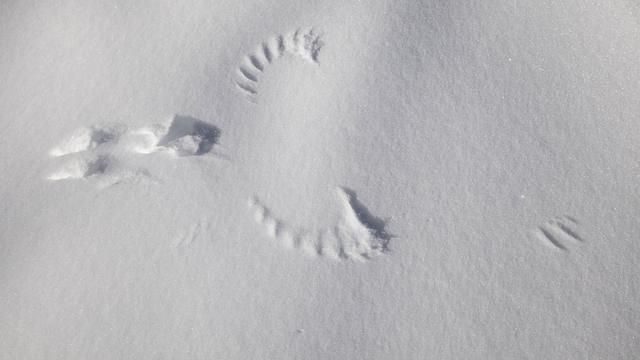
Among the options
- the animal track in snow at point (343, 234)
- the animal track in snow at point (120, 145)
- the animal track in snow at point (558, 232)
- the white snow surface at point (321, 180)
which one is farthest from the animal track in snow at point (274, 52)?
the animal track in snow at point (558, 232)

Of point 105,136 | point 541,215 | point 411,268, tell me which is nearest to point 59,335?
point 105,136

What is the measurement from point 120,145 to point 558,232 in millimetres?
835

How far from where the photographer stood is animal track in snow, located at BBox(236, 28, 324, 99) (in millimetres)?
921

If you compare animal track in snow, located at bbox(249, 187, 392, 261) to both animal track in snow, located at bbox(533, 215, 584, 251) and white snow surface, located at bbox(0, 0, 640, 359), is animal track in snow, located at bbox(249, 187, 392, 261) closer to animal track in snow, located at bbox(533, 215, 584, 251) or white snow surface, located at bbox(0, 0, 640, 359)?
→ white snow surface, located at bbox(0, 0, 640, 359)

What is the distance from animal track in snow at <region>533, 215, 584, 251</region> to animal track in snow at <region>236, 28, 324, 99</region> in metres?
0.54

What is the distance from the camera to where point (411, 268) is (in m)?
0.77

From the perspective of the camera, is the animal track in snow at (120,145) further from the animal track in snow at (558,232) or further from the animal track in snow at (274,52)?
the animal track in snow at (558,232)

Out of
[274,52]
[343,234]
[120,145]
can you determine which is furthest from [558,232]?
[120,145]

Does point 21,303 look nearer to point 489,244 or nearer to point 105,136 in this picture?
point 105,136

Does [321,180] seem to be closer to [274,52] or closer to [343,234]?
[343,234]

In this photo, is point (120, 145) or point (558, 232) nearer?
point (558, 232)

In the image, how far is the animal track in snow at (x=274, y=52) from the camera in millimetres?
921

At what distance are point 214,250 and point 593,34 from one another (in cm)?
86

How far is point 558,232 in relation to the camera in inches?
30.9
